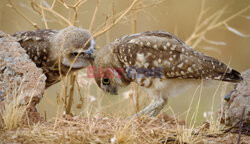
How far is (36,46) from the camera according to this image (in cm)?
367

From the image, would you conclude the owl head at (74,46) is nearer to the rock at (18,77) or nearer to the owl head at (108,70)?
the owl head at (108,70)

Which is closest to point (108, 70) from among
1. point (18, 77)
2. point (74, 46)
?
point (74, 46)

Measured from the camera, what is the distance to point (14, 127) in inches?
105

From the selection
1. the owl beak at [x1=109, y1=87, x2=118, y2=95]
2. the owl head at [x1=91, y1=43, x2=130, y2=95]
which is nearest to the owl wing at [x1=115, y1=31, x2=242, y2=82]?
the owl head at [x1=91, y1=43, x2=130, y2=95]

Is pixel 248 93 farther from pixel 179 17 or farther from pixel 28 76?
pixel 179 17

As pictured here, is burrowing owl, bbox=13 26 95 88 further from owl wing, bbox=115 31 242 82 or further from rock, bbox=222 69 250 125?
rock, bbox=222 69 250 125

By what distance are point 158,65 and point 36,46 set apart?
138 centimetres

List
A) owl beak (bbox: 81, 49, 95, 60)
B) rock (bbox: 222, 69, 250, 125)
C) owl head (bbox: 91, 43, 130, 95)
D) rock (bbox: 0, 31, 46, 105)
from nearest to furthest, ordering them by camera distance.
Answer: rock (bbox: 0, 31, 46, 105) < rock (bbox: 222, 69, 250, 125) < owl beak (bbox: 81, 49, 95, 60) < owl head (bbox: 91, 43, 130, 95)

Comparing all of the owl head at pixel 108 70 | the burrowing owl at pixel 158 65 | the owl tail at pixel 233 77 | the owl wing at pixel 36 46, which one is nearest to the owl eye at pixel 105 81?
the owl head at pixel 108 70

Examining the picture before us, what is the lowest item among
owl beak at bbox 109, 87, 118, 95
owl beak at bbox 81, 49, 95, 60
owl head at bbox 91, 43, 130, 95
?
owl beak at bbox 109, 87, 118, 95

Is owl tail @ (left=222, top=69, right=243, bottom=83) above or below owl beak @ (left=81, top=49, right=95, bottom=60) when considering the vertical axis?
below

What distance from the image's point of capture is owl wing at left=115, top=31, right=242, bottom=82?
346 cm

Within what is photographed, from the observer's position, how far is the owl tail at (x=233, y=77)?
130 inches

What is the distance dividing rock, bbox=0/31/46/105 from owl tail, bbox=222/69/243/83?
1.84 meters
